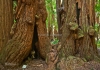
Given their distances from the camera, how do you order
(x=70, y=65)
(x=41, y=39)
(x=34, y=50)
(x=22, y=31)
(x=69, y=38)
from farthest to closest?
1. (x=34, y=50)
2. (x=69, y=38)
3. (x=41, y=39)
4. (x=22, y=31)
5. (x=70, y=65)

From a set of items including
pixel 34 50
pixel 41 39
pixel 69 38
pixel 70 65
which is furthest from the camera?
pixel 34 50

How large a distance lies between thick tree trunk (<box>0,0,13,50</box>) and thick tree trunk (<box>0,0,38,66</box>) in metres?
0.21

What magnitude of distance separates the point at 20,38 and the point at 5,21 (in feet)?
2.52

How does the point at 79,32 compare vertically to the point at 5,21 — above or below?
below

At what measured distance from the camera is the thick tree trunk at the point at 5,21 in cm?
518

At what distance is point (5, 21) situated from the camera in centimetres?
524

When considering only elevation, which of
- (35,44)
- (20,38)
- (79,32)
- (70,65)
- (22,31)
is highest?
(22,31)

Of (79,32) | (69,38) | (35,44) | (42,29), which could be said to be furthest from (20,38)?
(79,32)

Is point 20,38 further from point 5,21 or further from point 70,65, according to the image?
point 70,65

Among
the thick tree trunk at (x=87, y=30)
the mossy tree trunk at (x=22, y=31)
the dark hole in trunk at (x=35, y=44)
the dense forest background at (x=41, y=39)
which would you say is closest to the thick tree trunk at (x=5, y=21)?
the dense forest background at (x=41, y=39)

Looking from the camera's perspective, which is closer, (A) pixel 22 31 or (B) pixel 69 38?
(A) pixel 22 31

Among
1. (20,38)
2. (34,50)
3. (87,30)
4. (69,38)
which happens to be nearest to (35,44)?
(34,50)

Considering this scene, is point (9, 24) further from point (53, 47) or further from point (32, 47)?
point (53, 47)

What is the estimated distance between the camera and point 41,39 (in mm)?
5473
